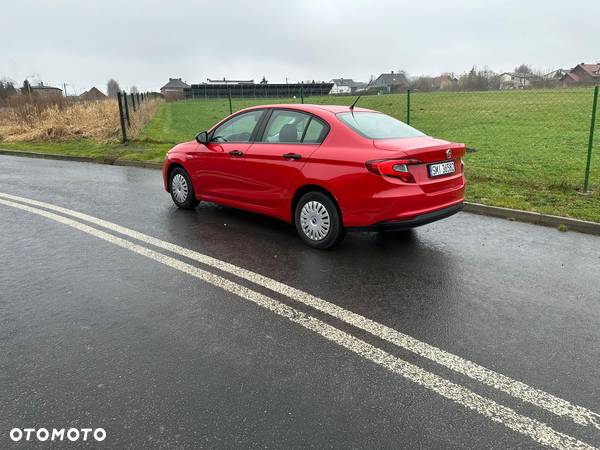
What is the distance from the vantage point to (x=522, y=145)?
551 inches

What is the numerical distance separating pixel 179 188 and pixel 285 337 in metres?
4.39

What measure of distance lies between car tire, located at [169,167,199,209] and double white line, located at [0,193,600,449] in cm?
179

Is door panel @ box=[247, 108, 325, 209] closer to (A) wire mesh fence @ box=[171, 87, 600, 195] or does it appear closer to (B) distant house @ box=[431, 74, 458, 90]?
(A) wire mesh fence @ box=[171, 87, 600, 195]

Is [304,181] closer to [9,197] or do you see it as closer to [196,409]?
[196,409]

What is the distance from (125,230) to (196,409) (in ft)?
13.0

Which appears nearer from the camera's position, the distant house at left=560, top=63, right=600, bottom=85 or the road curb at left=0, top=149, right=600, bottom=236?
the road curb at left=0, top=149, right=600, bottom=236

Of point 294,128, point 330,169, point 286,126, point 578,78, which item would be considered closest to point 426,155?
point 330,169

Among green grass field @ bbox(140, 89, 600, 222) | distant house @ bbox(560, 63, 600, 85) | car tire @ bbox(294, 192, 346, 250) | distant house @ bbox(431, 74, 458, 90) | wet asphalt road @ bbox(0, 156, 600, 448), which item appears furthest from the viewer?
distant house @ bbox(431, 74, 458, 90)

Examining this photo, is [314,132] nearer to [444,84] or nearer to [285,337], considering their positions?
[285,337]

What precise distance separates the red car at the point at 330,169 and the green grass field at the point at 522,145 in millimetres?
2533

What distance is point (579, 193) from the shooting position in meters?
7.50

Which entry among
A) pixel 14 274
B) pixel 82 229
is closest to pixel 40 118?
pixel 82 229

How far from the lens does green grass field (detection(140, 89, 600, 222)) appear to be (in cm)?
731

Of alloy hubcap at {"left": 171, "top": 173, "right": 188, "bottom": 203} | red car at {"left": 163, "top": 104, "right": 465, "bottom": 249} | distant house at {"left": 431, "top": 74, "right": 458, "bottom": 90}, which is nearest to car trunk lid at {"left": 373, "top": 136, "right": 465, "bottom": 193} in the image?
red car at {"left": 163, "top": 104, "right": 465, "bottom": 249}
